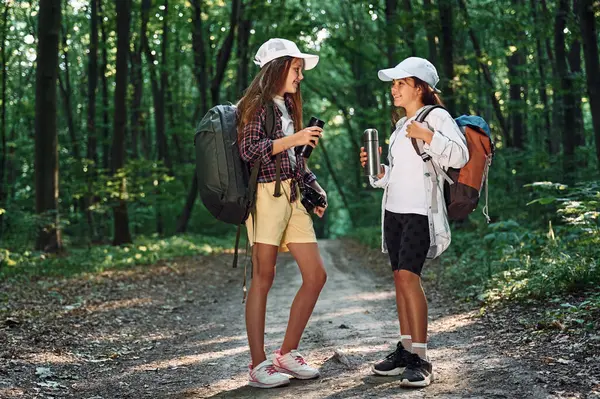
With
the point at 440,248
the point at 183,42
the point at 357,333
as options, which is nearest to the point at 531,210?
the point at 357,333

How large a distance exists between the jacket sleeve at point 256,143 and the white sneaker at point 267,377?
140 centimetres

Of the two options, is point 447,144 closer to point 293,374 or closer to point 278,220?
point 278,220

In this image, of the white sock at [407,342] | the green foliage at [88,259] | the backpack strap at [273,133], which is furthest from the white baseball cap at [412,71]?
the green foliage at [88,259]

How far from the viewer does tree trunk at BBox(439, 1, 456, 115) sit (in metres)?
15.8

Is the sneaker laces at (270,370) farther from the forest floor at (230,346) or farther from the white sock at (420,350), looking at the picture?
the white sock at (420,350)

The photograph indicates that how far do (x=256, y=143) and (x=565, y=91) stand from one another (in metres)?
10.3

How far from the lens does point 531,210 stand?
1338 centimetres

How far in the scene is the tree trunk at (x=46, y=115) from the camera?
14.2 meters

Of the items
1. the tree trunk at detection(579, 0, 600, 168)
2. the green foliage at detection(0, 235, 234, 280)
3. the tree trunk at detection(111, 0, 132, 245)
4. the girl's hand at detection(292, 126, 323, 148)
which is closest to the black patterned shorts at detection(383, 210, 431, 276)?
the girl's hand at detection(292, 126, 323, 148)

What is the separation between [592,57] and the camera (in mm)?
10836

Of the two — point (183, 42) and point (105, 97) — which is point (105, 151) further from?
point (183, 42)

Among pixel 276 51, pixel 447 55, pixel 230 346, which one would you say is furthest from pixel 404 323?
pixel 447 55

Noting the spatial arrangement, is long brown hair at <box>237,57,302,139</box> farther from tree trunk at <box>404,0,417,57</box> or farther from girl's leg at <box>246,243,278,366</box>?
tree trunk at <box>404,0,417,57</box>

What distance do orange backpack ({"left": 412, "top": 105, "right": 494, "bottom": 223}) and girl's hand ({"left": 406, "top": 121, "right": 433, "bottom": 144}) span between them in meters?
0.13
